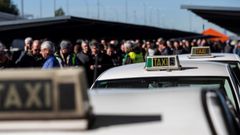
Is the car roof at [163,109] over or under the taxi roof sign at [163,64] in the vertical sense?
under

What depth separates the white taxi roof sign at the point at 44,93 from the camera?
2.14 m

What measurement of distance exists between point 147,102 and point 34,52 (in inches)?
355

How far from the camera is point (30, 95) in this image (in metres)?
2.14

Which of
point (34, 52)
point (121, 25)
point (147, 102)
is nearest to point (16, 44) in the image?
point (121, 25)

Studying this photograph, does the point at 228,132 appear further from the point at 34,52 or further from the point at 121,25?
the point at 121,25

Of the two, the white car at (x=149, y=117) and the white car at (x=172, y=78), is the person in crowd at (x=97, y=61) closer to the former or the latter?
the white car at (x=172, y=78)

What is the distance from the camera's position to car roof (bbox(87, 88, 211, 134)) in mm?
2432

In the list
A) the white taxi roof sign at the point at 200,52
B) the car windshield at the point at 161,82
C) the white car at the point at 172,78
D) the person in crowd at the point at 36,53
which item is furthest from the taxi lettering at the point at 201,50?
the car windshield at the point at 161,82

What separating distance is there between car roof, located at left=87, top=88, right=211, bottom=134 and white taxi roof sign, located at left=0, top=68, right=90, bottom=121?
11.2 inches

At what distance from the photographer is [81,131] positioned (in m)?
2.33

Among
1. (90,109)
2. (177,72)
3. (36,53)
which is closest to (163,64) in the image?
(177,72)

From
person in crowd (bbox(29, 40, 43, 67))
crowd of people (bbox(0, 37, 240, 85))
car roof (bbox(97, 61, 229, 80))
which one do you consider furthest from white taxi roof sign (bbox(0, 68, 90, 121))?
person in crowd (bbox(29, 40, 43, 67))

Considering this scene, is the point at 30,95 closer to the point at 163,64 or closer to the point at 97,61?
the point at 163,64

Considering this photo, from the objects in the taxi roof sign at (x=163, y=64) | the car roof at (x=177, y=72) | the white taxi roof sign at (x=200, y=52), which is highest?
the white taxi roof sign at (x=200, y=52)
